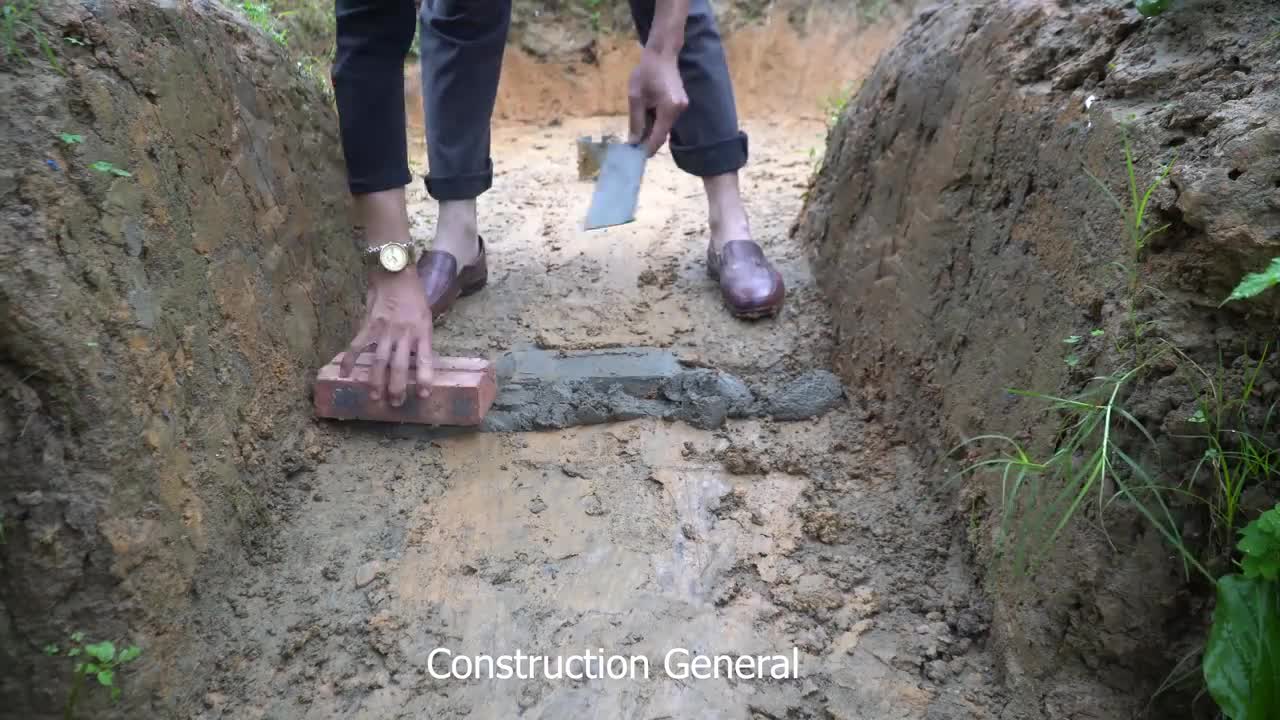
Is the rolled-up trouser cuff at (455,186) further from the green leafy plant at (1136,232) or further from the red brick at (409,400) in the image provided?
the green leafy plant at (1136,232)

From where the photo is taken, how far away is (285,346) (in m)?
1.75

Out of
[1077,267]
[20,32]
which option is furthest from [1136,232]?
[20,32]

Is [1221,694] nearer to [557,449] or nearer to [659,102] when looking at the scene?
[557,449]

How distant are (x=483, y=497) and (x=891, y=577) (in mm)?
819

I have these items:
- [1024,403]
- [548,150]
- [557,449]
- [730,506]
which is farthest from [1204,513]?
[548,150]

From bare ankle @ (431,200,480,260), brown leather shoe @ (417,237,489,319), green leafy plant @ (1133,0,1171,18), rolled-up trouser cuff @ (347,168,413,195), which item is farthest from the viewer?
bare ankle @ (431,200,480,260)

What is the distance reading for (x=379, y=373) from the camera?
1.75 metres

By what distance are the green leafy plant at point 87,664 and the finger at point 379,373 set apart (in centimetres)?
71

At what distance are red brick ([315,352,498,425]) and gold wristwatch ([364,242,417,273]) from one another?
0.68ft

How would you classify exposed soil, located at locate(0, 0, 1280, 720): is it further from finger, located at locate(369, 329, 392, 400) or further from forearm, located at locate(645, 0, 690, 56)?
forearm, located at locate(645, 0, 690, 56)

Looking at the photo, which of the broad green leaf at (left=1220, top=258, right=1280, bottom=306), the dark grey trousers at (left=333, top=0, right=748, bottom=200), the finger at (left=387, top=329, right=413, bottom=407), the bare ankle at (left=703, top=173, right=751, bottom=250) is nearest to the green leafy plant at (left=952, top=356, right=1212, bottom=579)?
the broad green leaf at (left=1220, top=258, right=1280, bottom=306)

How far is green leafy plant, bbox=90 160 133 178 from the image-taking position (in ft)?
4.07

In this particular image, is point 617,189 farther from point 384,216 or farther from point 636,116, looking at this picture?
point 384,216

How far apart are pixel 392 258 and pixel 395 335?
0.19 meters
